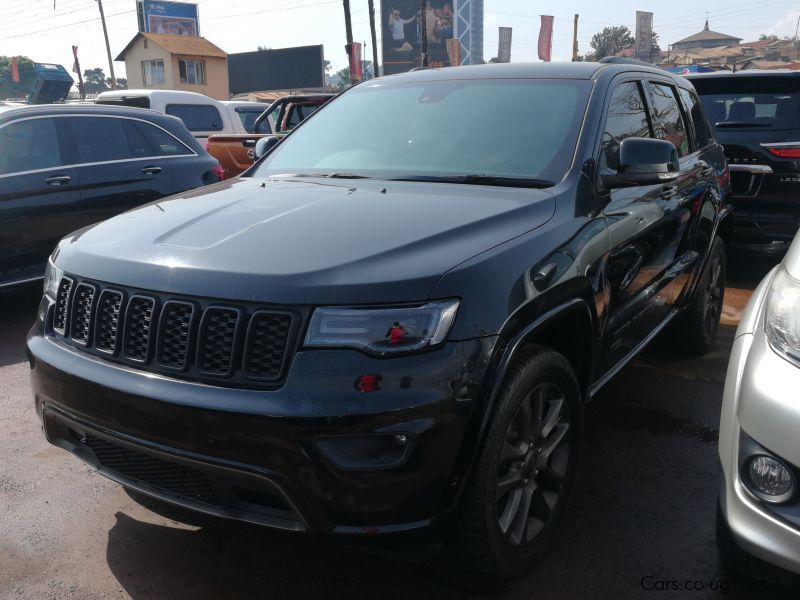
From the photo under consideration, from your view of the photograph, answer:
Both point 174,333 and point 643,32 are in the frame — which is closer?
point 174,333

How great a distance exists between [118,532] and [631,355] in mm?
2383

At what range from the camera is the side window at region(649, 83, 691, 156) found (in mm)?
3963

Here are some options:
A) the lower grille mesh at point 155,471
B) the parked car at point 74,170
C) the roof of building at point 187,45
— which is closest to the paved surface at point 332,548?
the lower grille mesh at point 155,471

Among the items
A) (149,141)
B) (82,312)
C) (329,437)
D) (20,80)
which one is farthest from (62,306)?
(20,80)

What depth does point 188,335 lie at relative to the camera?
6.97 ft

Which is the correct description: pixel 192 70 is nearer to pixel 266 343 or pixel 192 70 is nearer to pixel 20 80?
pixel 20 80

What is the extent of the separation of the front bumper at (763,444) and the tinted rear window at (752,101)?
16.3ft

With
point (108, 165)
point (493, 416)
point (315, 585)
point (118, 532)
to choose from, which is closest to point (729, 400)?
point (493, 416)

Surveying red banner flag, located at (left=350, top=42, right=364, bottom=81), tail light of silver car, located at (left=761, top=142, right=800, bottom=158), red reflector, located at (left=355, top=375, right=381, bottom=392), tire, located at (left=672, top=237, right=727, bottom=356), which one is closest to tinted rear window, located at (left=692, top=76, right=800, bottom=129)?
tail light of silver car, located at (left=761, top=142, right=800, bottom=158)

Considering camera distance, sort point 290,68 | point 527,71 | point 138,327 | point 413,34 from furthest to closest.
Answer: point 413,34 → point 290,68 → point 527,71 → point 138,327

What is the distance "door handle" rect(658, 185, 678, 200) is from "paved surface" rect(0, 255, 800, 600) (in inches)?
47.7

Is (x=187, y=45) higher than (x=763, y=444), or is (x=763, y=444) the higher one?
(x=187, y=45)

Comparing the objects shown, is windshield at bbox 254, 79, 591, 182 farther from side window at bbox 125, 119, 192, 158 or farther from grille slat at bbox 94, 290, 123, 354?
side window at bbox 125, 119, 192, 158

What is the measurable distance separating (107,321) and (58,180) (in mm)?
4181
